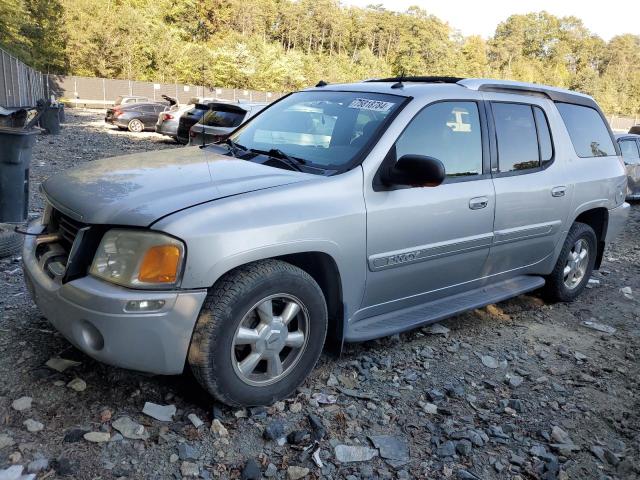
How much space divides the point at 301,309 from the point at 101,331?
1021 millimetres

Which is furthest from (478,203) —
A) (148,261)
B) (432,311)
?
(148,261)

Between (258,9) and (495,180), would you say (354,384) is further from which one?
(258,9)

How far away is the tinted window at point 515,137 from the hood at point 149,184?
68.8 inches

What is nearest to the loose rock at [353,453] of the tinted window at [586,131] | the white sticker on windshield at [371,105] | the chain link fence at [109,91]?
the white sticker on windshield at [371,105]

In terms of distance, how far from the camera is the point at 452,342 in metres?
4.09

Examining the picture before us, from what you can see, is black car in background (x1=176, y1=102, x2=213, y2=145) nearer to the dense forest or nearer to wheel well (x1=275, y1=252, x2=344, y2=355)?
the dense forest

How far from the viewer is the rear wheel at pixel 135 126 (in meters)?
22.4

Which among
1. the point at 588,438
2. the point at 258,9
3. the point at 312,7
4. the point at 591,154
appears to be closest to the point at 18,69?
the point at 591,154

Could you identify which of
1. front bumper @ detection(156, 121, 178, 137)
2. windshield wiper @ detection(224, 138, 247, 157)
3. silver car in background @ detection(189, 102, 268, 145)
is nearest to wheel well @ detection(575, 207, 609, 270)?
windshield wiper @ detection(224, 138, 247, 157)

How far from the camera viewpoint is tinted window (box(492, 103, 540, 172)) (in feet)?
13.4

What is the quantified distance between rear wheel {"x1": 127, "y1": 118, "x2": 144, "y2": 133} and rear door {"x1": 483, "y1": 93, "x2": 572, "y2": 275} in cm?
2055

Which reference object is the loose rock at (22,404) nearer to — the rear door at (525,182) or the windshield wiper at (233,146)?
the windshield wiper at (233,146)

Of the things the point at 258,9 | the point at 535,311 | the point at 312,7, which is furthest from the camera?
the point at 312,7

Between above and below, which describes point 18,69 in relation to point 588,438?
above
